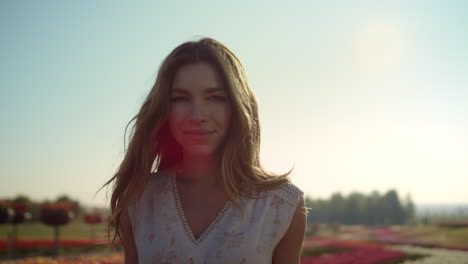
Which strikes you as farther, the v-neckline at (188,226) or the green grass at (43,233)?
the green grass at (43,233)

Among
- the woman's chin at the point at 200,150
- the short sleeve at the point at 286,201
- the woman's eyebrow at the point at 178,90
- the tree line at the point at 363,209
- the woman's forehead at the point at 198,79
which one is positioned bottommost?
the tree line at the point at 363,209

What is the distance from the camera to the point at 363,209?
51969 millimetres

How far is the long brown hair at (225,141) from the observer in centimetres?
198

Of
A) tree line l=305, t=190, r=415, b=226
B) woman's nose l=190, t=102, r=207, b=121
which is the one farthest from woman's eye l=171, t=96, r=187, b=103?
tree line l=305, t=190, r=415, b=226

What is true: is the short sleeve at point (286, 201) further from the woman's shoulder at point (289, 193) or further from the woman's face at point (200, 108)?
the woman's face at point (200, 108)

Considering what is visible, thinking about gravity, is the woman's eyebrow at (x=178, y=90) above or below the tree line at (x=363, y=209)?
above

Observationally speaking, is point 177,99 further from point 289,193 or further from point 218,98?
point 289,193

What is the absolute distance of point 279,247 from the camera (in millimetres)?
1952

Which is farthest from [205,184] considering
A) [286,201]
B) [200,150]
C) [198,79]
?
[198,79]

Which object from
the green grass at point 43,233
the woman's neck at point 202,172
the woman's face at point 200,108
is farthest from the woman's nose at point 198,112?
the green grass at point 43,233

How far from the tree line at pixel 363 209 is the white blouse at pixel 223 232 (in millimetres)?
41298

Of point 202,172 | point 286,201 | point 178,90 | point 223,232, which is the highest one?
point 178,90

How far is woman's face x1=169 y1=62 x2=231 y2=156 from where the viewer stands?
1927mm

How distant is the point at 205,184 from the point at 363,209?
54002mm
